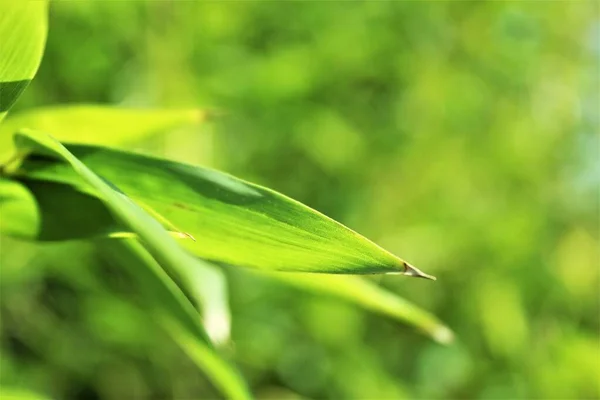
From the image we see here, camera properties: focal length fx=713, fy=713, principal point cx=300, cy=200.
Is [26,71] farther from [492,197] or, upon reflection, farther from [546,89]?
[546,89]

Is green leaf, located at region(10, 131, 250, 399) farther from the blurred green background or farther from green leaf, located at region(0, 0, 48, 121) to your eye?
the blurred green background

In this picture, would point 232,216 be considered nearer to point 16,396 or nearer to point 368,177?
point 16,396

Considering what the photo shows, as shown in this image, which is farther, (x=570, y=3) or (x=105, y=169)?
(x=570, y=3)

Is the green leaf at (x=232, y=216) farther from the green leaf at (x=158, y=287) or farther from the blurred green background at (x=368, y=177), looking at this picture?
the blurred green background at (x=368, y=177)

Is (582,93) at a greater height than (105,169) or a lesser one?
greater

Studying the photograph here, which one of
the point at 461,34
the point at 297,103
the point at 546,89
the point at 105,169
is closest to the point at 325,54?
the point at 297,103

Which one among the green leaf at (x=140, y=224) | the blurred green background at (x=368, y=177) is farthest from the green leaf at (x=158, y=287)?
the blurred green background at (x=368, y=177)

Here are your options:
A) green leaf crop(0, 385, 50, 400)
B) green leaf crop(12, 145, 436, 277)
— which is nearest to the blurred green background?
green leaf crop(0, 385, 50, 400)
